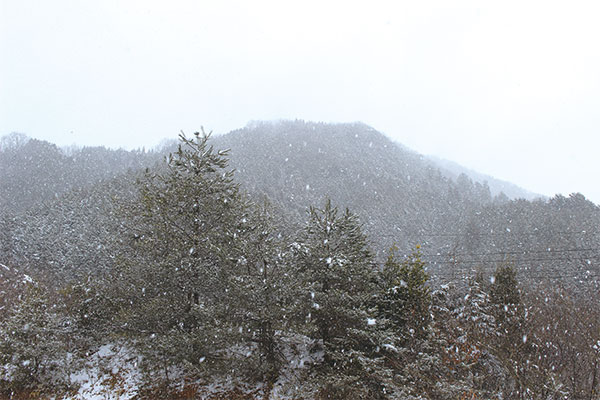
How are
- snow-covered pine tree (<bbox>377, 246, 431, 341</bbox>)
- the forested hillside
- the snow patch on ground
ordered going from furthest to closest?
the snow patch on ground, snow-covered pine tree (<bbox>377, 246, 431, 341</bbox>), the forested hillside

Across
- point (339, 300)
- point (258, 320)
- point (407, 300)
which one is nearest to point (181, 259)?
point (258, 320)

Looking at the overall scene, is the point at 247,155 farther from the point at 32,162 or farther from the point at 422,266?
the point at 422,266

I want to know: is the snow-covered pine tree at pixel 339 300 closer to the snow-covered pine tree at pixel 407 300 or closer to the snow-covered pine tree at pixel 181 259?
the snow-covered pine tree at pixel 407 300

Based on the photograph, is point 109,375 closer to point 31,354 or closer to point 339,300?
point 31,354

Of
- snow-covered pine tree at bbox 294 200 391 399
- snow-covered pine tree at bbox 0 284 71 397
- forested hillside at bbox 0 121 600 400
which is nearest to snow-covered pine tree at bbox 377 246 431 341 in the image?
forested hillside at bbox 0 121 600 400

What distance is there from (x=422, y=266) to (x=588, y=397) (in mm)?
4045

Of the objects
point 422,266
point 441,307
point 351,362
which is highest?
point 422,266

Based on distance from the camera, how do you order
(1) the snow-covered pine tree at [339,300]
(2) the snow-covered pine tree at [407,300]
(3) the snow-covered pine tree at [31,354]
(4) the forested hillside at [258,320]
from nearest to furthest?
(4) the forested hillside at [258,320] < (1) the snow-covered pine tree at [339,300] < (2) the snow-covered pine tree at [407,300] < (3) the snow-covered pine tree at [31,354]

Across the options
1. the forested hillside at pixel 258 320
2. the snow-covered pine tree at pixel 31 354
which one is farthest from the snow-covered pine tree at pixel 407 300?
the snow-covered pine tree at pixel 31 354

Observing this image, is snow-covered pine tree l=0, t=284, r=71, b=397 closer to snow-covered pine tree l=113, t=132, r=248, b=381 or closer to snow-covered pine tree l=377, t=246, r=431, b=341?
snow-covered pine tree l=113, t=132, r=248, b=381

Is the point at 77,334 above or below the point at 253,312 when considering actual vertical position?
below

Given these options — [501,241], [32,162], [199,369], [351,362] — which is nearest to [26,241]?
[199,369]

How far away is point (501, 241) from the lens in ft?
146

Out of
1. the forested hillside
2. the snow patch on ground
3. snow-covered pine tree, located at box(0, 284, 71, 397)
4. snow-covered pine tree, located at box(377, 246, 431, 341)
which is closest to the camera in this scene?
the forested hillside
